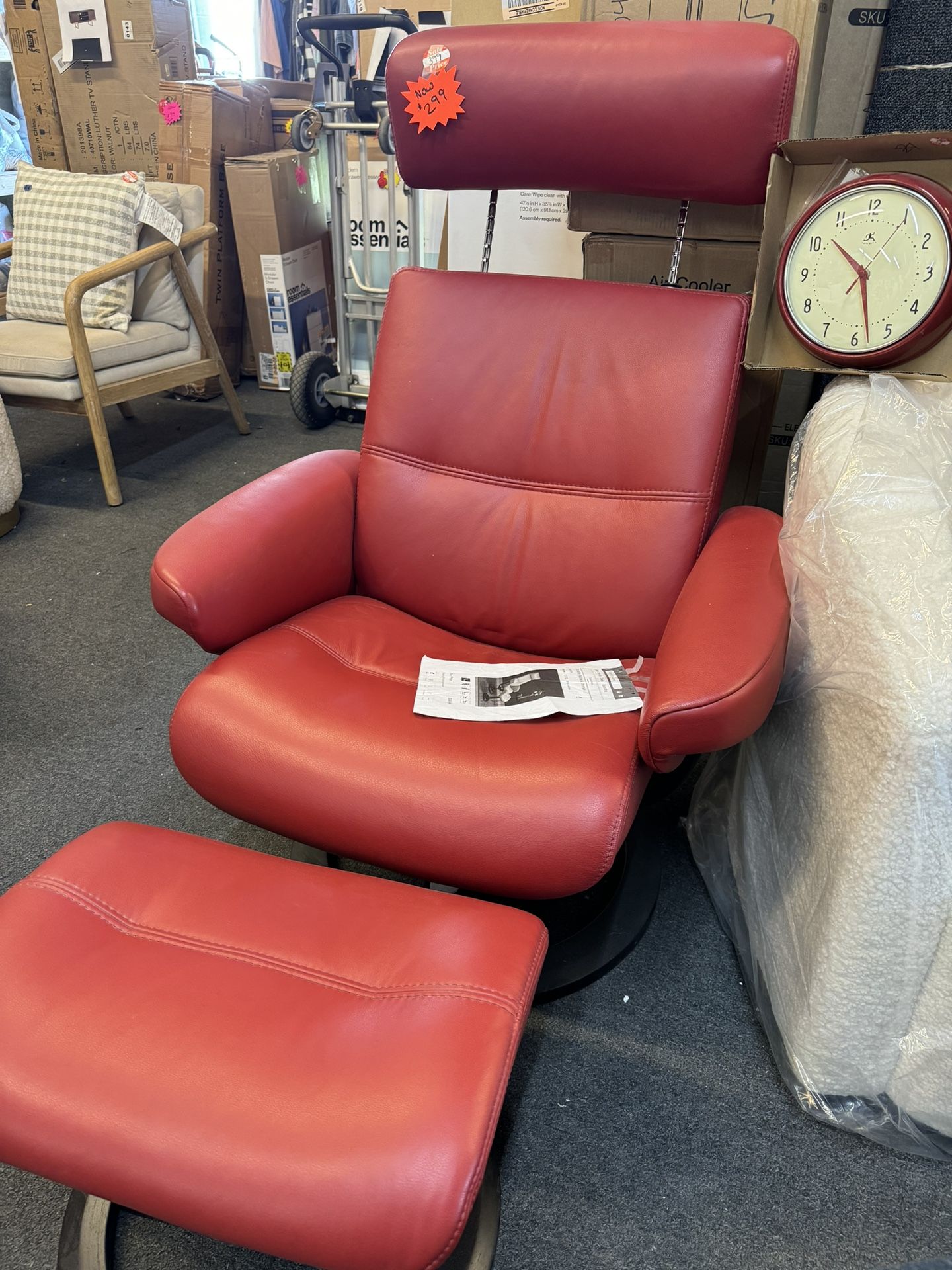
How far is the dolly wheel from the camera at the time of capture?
105 inches

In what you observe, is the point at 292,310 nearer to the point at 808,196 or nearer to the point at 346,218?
the point at 346,218

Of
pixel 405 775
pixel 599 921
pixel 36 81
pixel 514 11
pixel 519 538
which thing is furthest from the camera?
pixel 36 81

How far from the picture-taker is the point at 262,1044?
777mm

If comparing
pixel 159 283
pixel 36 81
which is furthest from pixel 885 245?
pixel 36 81

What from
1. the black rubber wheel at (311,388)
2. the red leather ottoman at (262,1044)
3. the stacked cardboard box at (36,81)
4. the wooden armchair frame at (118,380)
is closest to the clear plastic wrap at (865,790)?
the red leather ottoman at (262,1044)

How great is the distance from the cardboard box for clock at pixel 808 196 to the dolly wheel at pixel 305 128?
1828 millimetres

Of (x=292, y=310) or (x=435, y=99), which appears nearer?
(x=435, y=99)

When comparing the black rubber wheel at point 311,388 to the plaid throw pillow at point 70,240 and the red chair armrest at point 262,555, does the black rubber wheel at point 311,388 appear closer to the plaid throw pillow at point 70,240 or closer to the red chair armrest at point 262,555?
the plaid throw pillow at point 70,240

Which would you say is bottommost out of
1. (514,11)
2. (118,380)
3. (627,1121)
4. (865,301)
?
(627,1121)

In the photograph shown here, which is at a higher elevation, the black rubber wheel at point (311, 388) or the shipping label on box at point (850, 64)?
the shipping label on box at point (850, 64)

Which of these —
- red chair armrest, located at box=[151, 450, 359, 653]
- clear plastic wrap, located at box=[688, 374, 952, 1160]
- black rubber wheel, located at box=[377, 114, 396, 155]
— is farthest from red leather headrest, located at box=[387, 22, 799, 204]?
black rubber wheel, located at box=[377, 114, 396, 155]

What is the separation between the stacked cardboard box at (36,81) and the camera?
3.52 meters

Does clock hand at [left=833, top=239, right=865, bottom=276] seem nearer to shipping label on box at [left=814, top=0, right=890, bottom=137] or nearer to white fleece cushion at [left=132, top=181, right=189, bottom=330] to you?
shipping label on box at [left=814, top=0, right=890, bottom=137]

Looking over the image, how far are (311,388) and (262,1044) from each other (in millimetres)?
2672
